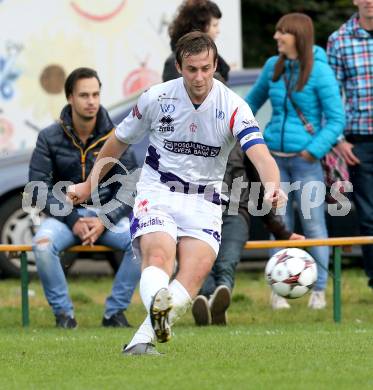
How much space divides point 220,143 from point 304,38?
10.1ft

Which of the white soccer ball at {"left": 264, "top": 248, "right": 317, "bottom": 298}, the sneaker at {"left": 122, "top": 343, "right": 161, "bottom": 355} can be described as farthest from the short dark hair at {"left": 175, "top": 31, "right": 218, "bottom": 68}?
the white soccer ball at {"left": 264, "top": 248, "right": 317, "bottom": 298}

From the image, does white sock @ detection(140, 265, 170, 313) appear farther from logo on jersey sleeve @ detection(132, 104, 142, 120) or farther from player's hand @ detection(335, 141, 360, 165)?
player's hand @ detection(335, 141, 360, 165)

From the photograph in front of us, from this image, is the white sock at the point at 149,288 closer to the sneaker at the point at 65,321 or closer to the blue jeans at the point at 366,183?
the sneaker at the point at 65,321

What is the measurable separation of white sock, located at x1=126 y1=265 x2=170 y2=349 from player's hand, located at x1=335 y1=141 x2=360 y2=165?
12.4 ft

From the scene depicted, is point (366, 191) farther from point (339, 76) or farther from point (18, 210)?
point (18, 210)

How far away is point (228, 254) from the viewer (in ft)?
32.5

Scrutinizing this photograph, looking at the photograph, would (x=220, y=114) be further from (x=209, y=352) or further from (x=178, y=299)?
(x=209, y=352)

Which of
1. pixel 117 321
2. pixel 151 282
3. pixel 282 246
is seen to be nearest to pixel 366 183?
pixel 282 246

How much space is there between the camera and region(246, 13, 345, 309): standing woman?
10.5m

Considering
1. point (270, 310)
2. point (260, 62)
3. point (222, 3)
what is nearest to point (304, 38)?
point (270, 310)


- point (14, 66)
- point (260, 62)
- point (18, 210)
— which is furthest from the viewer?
point (260, 62)

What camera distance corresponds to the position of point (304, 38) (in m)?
10.5

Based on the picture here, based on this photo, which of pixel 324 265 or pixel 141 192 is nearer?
pixel 141 192

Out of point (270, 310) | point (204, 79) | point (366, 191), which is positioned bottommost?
point (270, 310)
